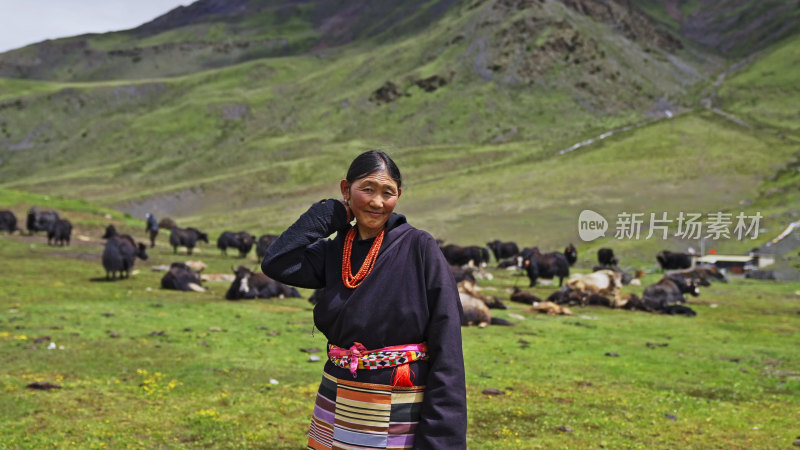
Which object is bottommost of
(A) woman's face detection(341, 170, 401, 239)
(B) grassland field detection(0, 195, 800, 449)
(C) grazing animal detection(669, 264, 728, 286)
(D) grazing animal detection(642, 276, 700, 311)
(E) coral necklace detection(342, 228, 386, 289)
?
(B) grassland field detection(0, 195, 800, 449)

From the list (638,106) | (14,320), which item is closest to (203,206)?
(638,106)

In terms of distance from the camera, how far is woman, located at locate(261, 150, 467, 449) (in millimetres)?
4297

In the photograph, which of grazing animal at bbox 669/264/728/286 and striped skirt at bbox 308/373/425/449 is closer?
striped skirt at bbox 308/373/425/449

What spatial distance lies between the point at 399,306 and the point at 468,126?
130m

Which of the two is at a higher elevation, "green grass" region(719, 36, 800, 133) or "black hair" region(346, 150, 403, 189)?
"green grass" region(719, 36, 800, 133)

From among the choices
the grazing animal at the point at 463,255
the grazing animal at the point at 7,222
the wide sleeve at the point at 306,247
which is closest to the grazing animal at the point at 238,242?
the grazing animal at the point at 7,222

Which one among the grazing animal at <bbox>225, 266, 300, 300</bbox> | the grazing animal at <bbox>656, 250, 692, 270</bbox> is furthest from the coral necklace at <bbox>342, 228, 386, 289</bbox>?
the grazing animal at <bbox>656, 250, 692, 270</bbox>

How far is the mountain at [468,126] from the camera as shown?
79.3 meters

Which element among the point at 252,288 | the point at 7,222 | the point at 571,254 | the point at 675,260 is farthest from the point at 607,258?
the point at 7,222

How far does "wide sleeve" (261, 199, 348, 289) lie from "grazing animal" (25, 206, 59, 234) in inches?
1622

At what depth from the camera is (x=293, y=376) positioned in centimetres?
1240

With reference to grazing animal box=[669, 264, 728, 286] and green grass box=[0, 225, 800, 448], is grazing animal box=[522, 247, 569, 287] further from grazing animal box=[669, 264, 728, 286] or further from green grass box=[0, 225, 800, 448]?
green grass box=[0, 225, 800, 448]

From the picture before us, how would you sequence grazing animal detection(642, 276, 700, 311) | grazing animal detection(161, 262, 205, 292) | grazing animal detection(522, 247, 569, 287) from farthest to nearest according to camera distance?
1. grazing animal detection(522, 247, 569, 287)
2. grazing animal detection(642, 276, 700, 311)
3. grazing animal detection(161, 262, 205, 292)

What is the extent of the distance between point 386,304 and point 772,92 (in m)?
145
